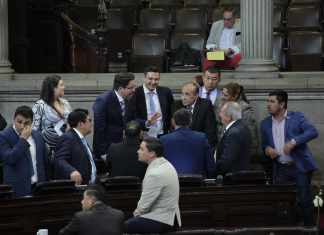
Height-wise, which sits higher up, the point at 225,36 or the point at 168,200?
the point at 225,36

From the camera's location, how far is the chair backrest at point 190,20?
20.2 metres

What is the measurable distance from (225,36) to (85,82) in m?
2.06

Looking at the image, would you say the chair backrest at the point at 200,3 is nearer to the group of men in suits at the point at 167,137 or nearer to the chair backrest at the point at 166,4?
the chair backrest at the point at 166,4

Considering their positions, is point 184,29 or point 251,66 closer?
point 251,66

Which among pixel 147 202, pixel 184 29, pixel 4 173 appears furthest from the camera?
pixel 184 29

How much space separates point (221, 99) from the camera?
47.7 feet

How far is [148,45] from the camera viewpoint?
64.6ft

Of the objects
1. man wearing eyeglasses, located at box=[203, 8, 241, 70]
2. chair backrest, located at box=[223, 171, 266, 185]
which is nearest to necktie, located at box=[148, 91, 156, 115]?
chair backrest, located at box=[223, 171, 266, 185]

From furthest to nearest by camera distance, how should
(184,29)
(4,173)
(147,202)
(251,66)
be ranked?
(184,29) → (251,66) → (4,173) → (147,202)

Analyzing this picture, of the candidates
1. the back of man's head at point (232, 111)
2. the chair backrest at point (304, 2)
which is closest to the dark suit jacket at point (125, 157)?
the back of man's head at point (232, 111)

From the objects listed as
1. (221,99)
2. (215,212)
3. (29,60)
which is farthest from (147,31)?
(215,212)

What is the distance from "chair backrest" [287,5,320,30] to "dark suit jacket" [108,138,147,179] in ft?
24.6

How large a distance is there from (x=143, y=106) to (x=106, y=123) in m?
0.53

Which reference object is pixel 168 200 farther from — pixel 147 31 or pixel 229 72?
pixel 147 31
